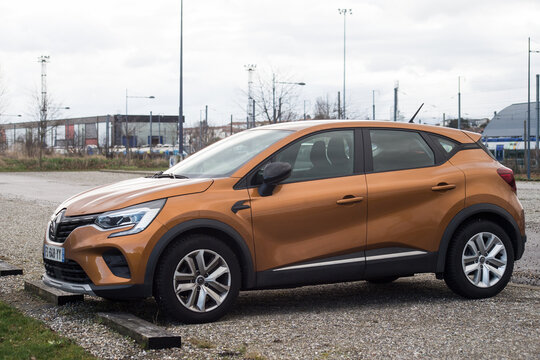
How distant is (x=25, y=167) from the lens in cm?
5162

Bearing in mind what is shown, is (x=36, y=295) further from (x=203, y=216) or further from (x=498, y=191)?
(x=498, y=191)

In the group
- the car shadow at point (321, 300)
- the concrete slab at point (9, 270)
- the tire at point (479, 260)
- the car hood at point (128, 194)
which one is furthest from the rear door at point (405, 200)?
the concrete slab at point (9, 270)

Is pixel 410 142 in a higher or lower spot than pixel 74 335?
higher

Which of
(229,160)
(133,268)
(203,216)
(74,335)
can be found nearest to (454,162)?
(229,160)

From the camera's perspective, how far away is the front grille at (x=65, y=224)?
5634 mm

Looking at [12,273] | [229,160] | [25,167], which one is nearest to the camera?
[229,160]

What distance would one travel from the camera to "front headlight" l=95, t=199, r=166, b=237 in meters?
5.54

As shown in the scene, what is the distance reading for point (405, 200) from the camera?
21.2 ft

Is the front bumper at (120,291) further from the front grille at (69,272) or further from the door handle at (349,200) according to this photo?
the door handle at (349,200)

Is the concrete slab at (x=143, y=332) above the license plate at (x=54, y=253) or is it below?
below

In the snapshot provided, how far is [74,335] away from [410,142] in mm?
3428

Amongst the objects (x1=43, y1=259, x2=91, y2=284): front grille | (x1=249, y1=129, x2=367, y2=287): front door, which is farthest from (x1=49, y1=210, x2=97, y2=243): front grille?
(x1=249, y1=129, x2=367, y2=287): front door

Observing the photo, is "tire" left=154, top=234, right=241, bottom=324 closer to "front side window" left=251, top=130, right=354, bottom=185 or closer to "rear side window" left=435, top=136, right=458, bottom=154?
"front side window" left=251, top=130, right=354, bottom=185

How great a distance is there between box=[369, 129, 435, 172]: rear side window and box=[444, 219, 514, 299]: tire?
74 centimetres
